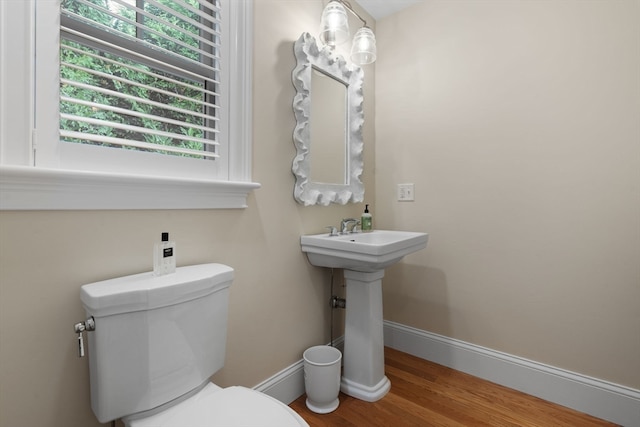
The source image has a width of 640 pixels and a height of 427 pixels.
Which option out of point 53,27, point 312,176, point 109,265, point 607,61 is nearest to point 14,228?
point 109,265

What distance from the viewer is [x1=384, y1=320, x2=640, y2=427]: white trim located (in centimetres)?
148

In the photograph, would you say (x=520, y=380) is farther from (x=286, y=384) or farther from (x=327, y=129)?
(x=327, y=129)

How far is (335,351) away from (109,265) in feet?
3.79

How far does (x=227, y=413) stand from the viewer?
88 centimetres

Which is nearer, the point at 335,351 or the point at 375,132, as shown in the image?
the point at 335,351

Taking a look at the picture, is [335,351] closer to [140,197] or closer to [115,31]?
[140,197]

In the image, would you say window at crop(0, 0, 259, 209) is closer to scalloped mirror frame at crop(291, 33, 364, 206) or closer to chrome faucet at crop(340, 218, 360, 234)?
scalloped mirror frame at crop(291, 33, 364, 206)

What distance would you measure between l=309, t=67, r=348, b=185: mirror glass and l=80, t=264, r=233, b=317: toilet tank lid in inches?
34.5

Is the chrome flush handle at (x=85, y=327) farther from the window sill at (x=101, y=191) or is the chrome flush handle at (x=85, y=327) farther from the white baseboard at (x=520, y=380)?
the white baseboard at (x=520, y=380)

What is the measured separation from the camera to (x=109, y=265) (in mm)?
1004

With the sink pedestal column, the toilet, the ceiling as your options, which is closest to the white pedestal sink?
the sink pedestal column

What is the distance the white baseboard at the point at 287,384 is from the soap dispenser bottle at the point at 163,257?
0.77 metres

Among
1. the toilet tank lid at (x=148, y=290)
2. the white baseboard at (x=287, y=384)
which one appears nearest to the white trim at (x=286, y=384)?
the white baseboard at (x=287, y=384)

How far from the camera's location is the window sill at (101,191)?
825mm
